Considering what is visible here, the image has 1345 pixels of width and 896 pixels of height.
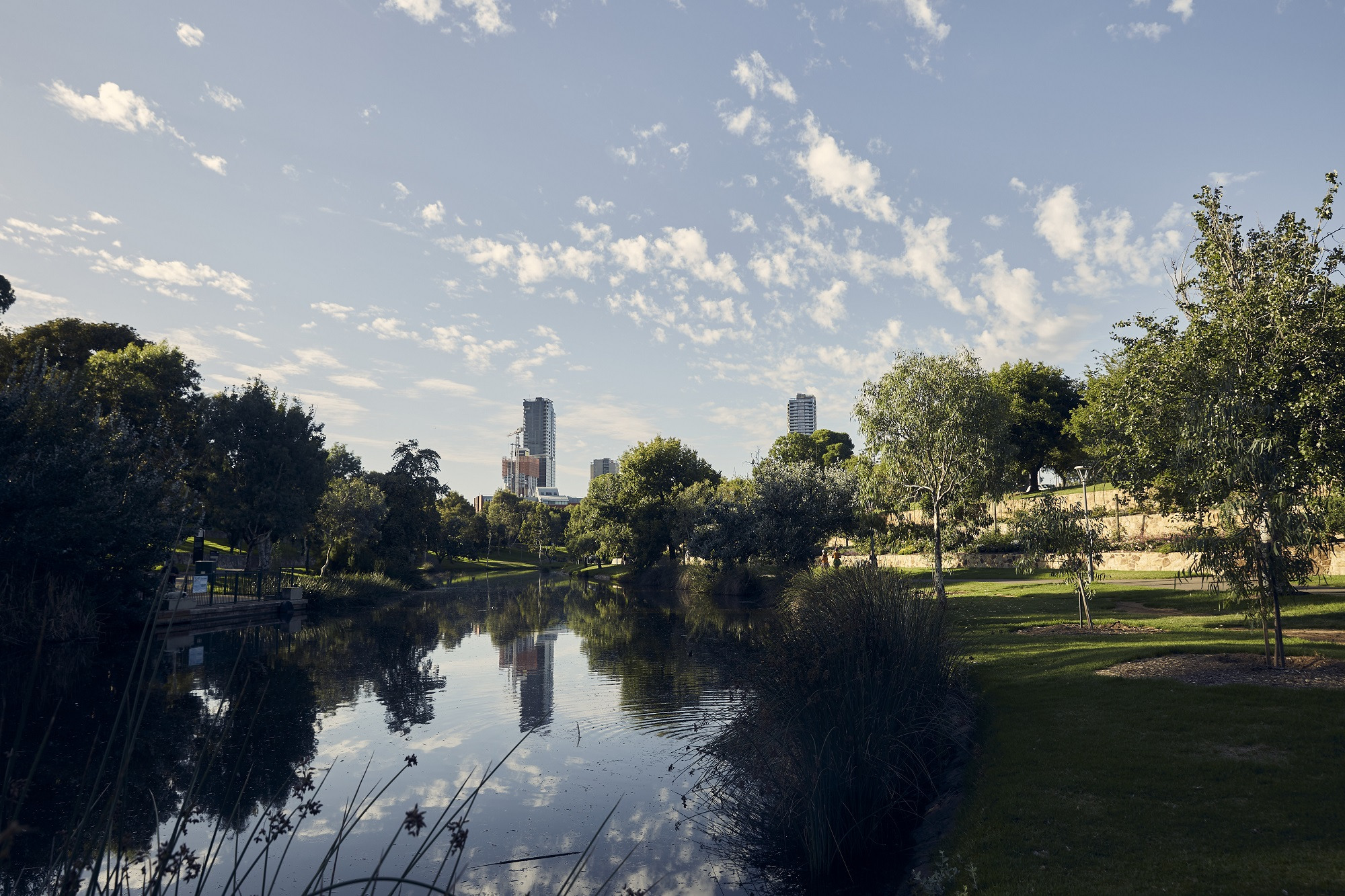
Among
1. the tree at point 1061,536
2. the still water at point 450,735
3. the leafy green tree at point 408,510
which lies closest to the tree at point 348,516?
the leafy green tree at point 408,510

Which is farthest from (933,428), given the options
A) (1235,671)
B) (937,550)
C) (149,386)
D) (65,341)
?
(65,341)

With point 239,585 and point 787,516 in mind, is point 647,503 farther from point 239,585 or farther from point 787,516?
point 239,585

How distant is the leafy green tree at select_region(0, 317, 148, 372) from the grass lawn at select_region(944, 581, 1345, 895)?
52399 mm

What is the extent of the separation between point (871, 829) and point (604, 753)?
18.3 ft

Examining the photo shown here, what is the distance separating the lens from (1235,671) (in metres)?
13.7

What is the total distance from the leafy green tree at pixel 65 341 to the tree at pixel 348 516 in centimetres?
1532

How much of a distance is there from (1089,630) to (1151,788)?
1216cm

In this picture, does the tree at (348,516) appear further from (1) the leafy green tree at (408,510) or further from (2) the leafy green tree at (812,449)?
(2) the leafy green tree at (812,449)

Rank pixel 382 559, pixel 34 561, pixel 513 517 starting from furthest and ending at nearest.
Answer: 1. pixel 513 517
2. pixel 382 559
3. pixel 34 561

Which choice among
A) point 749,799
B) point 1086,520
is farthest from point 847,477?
point 749,799

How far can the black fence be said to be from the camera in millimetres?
35750

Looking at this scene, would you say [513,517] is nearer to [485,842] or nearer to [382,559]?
[382,559]

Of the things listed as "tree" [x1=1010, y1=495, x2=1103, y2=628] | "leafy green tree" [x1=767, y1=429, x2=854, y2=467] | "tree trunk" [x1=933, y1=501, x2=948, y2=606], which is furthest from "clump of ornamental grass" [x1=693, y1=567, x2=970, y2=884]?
"leafy green tree" [x1=767, y1=429, x2=854, y2=467]

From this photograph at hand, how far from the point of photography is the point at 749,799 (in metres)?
10.3
